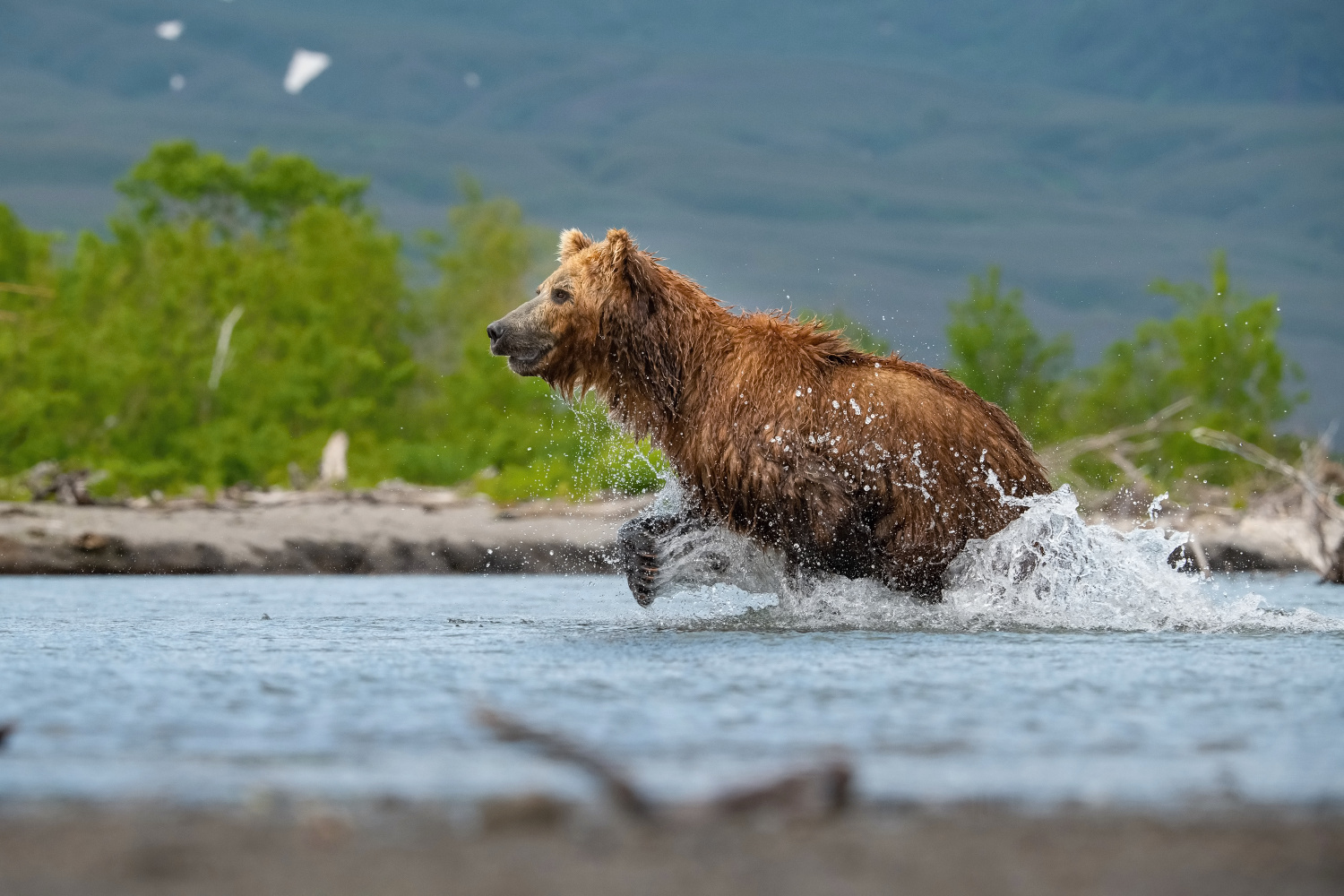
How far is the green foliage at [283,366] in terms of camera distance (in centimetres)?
2122

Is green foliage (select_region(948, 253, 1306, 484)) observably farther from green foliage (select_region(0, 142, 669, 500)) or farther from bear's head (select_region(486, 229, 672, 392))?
bear's head (select_region(486, 229, 672, 392))

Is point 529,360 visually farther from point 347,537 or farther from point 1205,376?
point 1205,376

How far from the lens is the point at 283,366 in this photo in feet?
88.0

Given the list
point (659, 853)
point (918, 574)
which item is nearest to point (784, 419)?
point (918, 574)

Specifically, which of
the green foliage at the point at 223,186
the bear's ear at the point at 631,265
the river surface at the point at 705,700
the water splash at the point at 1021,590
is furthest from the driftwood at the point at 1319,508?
the green foliage at the point at 223,186

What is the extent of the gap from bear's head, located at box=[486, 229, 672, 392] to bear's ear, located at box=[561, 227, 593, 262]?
0.17m

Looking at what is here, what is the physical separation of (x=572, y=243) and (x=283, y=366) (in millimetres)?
19257

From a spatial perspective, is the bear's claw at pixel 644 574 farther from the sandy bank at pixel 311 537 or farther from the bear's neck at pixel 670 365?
the sandy bank at pixel 311 537

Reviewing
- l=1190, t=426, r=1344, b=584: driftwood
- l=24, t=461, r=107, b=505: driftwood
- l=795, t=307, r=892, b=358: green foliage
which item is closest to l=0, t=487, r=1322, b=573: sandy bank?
l=24, t=461, r=107, b=505: driftwood

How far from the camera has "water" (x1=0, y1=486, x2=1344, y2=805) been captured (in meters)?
3.77

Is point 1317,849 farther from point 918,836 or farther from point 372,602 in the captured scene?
point 372,602

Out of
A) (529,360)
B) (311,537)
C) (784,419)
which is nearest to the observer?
(784,419)

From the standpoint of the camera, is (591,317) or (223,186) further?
(223,186)

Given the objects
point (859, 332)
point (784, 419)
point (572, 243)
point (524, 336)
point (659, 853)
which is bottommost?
point (659, 853)
